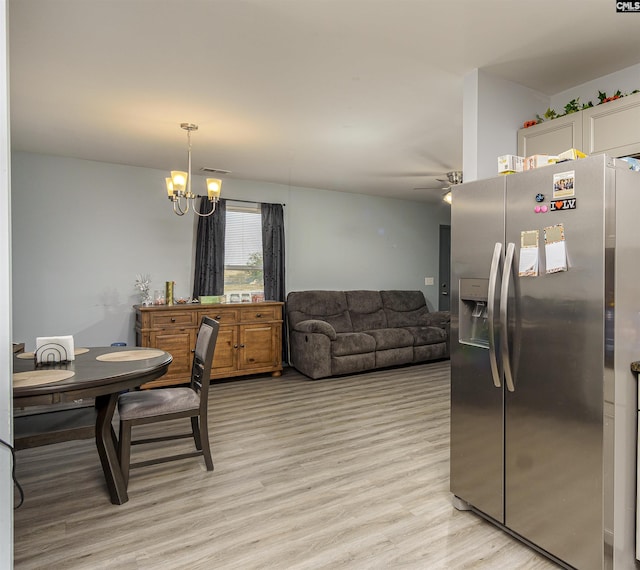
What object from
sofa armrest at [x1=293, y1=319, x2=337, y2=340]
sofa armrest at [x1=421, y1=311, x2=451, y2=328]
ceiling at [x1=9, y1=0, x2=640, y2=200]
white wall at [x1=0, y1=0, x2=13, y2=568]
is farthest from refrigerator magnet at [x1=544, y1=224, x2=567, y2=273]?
sofa armrest at [x1=421, y1=311, x2=451, y2=328]

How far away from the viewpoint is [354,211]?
6.63m

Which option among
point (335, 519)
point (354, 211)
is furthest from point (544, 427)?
point (354, 211)

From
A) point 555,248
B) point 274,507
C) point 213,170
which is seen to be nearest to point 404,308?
point 213,170

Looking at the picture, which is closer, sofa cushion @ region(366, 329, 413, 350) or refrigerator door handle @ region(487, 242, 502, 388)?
refrigerator door handle @ region(487, 242, 502, 388)

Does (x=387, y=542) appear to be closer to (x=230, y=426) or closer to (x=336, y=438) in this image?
(x=336, y=438)

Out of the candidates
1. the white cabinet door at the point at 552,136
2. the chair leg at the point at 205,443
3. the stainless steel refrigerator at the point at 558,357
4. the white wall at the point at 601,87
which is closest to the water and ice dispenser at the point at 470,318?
the stainless steel refrigerator at the point at 558,357

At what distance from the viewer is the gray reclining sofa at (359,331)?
5.28 metres

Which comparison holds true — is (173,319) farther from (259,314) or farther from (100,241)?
(100,241)

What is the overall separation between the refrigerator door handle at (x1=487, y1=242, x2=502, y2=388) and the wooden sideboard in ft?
11.7

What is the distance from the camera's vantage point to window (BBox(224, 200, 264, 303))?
5617 mm

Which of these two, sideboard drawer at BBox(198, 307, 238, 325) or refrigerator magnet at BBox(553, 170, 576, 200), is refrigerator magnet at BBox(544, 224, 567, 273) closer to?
refrigerator magnet at BBox(553, 170, 576, 200)

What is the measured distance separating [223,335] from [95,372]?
8.89ft

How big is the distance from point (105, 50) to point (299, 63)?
1109 millimetres

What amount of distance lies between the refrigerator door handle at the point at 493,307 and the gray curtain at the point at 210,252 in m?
4.05
